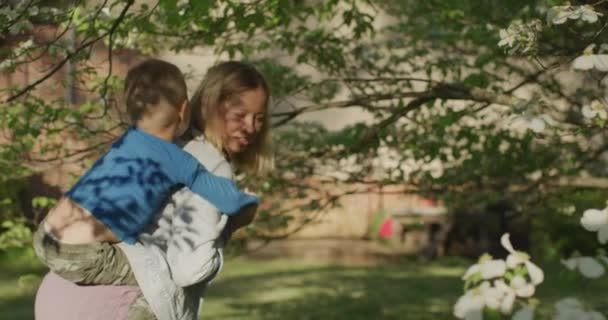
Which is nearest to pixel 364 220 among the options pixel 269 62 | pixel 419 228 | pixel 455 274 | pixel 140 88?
pixel 419 228

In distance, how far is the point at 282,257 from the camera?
13.1m

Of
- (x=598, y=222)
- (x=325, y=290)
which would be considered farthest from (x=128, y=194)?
(x=325, y=290)

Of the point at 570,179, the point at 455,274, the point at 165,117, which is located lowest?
the point at 455,274

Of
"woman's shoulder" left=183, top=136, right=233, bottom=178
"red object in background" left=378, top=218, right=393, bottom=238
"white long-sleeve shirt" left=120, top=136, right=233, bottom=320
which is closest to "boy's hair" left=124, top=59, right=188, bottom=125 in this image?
"woman's shoulder" left=183, top=136, right=233, bottom=178

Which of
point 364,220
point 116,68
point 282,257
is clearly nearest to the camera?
point 116,68

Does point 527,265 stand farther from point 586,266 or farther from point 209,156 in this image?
point 209,156

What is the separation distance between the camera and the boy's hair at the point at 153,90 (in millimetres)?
3178

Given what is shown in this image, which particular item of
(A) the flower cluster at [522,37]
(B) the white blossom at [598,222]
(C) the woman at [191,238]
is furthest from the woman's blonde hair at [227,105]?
(B) the white blossom at [598,222]

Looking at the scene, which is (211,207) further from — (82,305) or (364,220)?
(364,220)

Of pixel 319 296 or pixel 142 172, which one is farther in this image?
pixel 319 296

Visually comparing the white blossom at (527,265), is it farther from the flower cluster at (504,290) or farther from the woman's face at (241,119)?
the woman's face at (241,119)

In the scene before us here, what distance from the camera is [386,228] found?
1368cm

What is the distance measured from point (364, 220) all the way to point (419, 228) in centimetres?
81

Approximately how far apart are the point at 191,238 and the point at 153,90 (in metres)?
0.45
